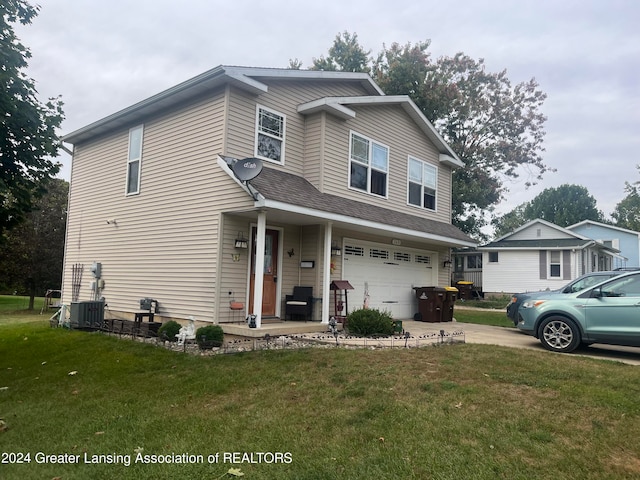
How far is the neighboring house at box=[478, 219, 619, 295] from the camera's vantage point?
25.0 metres

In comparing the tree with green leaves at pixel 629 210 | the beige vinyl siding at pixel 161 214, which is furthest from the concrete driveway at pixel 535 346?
the tree with green leaves at pixel 629 210

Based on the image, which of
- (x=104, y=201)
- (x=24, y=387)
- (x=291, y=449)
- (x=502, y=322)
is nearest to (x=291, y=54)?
(x=104, y=201)

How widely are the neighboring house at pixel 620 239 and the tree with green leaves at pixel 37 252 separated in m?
36.8

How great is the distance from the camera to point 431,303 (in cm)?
1350

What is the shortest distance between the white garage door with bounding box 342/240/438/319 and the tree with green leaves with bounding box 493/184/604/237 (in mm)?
40669

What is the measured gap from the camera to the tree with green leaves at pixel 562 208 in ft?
175

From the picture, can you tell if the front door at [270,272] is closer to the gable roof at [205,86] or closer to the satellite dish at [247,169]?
the satellite dish at [247,169]

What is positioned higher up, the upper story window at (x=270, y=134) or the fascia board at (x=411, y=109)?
the fascia board at (x=411, y=109)

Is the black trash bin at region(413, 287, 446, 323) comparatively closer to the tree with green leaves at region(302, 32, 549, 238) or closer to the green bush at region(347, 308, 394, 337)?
the green bush at region(347, 308, 394, 337)

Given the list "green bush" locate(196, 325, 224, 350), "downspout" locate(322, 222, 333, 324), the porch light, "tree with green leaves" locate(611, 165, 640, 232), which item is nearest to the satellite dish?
the porch light

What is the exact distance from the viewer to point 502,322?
1445cm

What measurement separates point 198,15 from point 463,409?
48.0 feet

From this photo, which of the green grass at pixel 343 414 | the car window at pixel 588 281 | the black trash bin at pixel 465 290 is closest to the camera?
the green grass at pixel 343 414

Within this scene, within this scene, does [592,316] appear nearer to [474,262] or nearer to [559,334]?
[559,334]
